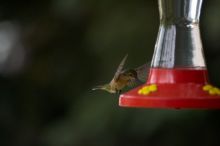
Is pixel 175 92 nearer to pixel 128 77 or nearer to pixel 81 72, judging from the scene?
pixel 128 77

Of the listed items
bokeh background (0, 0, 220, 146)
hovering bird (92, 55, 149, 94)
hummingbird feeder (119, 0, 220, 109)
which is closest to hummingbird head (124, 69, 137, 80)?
hovering bird (92, 55, 149, 94)

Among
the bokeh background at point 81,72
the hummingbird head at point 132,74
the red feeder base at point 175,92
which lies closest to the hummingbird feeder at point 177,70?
the red feeder base at point 175,92

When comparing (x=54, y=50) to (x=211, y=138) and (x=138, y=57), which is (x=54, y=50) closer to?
(x=138, y=57)

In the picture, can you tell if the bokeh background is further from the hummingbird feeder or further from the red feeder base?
the red feeder base

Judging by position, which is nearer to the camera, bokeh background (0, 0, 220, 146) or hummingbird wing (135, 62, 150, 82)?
hummingbird wing (135, 62, 150, 82)

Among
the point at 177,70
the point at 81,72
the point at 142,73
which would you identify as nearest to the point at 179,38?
the point at 177,70

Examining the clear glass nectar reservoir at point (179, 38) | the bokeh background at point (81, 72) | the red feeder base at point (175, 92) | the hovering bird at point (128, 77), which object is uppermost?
the clear glass nectar reservoir at point (179, 38)

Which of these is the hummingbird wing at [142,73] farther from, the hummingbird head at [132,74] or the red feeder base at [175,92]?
the red feeder base at [175,92]
